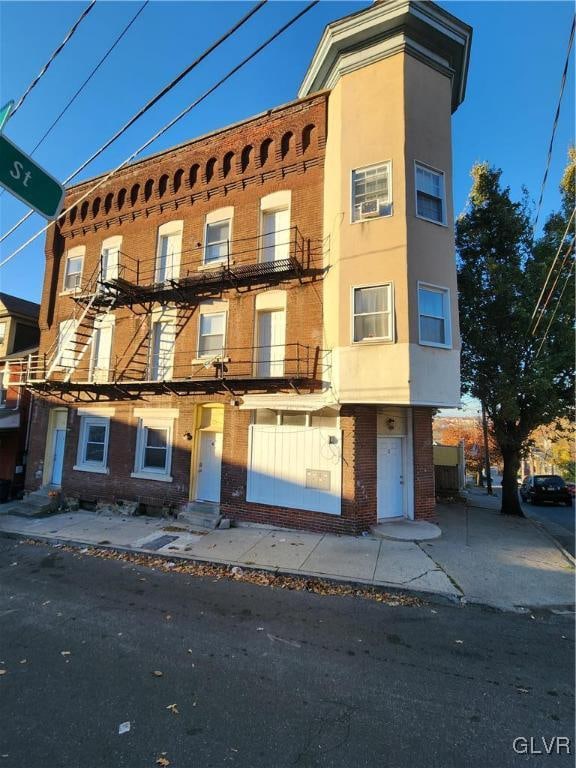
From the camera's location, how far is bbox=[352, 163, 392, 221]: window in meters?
10.0

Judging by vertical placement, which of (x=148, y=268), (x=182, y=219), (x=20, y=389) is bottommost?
(x=20, y=389)

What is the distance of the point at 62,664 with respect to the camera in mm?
4512

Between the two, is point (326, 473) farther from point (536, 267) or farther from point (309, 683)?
point (536, 267)

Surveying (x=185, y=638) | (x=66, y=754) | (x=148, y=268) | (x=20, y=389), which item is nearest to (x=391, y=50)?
(x=148, y=268)

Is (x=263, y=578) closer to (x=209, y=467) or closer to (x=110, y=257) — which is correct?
(x=209, y=467)

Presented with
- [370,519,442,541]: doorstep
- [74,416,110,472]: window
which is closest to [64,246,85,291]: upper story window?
[74,416,110,472]: window

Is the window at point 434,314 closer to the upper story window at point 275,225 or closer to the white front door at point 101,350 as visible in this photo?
the upper story window at point 275,225

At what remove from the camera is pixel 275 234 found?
12.1 metres

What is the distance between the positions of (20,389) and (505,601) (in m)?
18.6

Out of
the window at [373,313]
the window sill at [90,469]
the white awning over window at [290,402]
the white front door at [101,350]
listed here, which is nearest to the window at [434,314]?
the window at [373,313]

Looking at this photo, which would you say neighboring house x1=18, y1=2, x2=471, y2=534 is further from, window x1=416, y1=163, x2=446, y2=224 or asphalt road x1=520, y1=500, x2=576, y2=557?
asphalt road x1=520, y1=500, x2=576, y2=557

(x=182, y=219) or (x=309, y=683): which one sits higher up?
(x=182, y=219)

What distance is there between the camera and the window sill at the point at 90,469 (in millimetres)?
13262

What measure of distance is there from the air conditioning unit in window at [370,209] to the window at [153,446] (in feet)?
27.7
